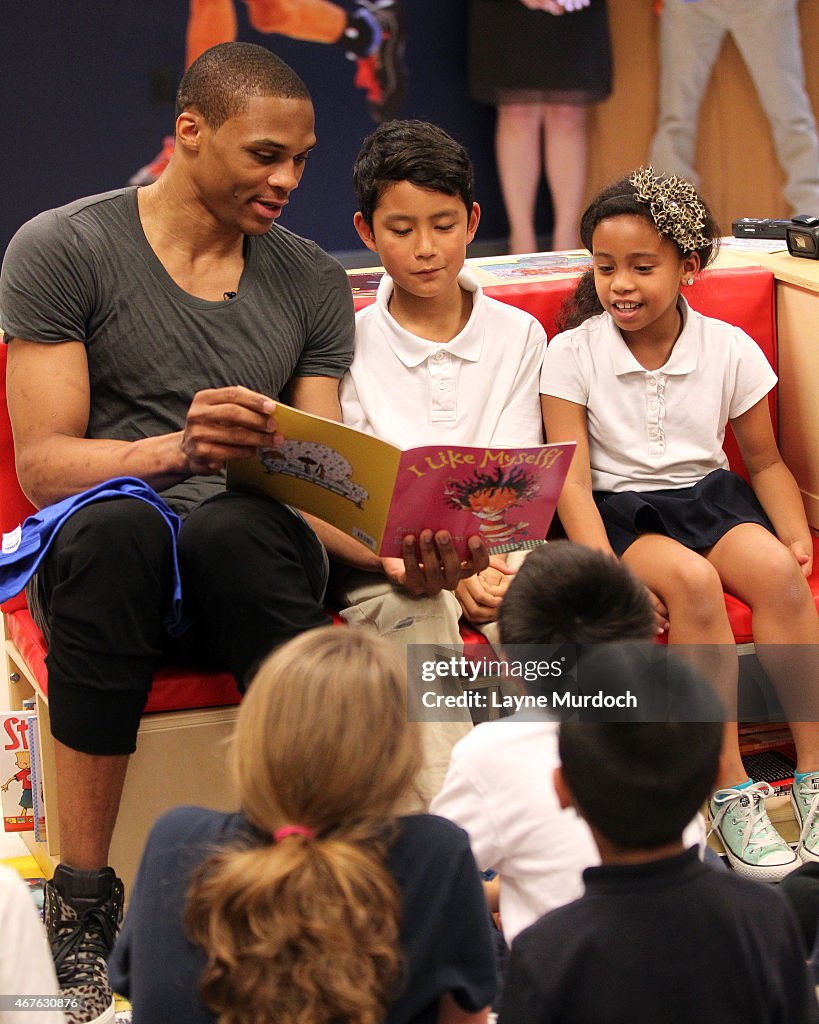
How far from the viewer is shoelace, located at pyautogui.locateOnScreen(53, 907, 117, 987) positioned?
1.70 meters

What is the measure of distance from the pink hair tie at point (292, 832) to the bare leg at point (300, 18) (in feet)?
12.6

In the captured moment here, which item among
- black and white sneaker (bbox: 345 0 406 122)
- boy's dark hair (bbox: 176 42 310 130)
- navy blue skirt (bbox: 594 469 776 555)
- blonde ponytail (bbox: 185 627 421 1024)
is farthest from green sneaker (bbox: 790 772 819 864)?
black and white sneaker (bbox: 345 0 406 122)

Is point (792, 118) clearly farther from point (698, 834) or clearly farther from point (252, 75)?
point (698, 834)

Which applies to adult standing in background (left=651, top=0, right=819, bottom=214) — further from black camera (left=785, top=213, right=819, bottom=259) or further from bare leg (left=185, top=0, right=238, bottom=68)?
black camera (left=785, top=213, right=819, bottom=259)

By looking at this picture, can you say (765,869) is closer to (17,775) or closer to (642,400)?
(642,400)

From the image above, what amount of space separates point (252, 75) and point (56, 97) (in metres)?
2.59

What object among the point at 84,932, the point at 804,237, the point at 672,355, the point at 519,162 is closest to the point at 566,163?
the point at 519,162

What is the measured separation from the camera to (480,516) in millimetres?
1952

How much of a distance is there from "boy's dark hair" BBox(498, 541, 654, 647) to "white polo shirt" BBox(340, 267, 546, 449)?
729mm

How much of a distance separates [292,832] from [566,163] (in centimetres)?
402

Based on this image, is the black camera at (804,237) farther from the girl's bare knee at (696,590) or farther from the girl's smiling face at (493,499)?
the girl's smiling face at (493,499)

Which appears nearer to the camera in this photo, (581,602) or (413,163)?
(581,602)

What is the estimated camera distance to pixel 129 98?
176 inches

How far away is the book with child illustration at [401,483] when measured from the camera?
183cm
